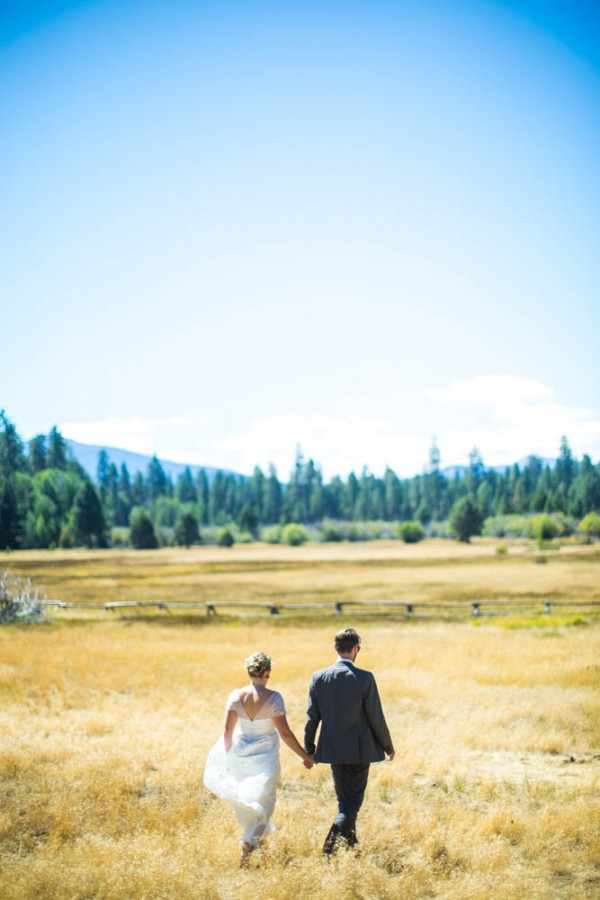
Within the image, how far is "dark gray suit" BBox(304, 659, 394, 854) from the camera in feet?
19.2

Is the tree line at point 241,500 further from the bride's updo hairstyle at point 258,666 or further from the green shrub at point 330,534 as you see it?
the bride's updo hairstyle at point 258,666

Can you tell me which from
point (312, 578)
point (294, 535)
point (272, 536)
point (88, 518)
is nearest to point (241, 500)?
point (272, 536)

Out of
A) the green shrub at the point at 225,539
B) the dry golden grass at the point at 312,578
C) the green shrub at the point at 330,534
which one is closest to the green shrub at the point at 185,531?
the green shrub at the point at 225,539

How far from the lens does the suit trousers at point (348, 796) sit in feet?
19.6

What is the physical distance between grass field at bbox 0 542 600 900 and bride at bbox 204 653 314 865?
0.52 metres

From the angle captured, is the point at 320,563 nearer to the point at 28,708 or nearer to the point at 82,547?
the point at 82,547

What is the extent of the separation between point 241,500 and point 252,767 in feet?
570

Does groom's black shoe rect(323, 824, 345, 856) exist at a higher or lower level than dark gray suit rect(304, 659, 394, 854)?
lower

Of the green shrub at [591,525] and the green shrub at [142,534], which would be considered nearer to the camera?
the green shrub at [591,525]

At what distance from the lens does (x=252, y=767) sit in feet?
19.0

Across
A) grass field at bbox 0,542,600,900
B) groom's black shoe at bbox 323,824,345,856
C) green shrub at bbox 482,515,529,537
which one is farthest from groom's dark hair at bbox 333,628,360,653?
green shrub at bbox 482,515,529,537

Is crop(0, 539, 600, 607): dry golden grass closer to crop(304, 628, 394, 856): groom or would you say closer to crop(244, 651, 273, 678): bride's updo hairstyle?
crop(304, 628, 394, 856): groom

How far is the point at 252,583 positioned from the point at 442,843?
44.6m

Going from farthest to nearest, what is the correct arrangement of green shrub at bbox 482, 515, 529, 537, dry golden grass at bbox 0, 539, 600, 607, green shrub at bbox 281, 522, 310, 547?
green shrub at bbox 281, 522, 310, 547, green shrub at bbox 482, 515, 529, 537, dry golden grass at bbox 0, 539, 600, 607
